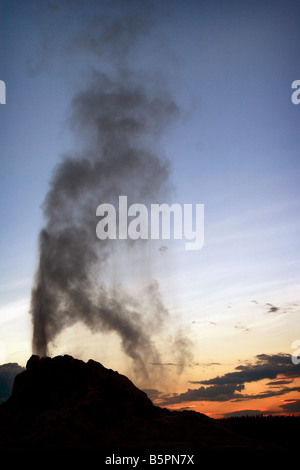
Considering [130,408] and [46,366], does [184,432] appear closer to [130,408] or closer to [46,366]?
[130,408]

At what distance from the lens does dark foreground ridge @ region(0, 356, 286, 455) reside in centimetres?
3047

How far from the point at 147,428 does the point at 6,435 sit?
10674mm

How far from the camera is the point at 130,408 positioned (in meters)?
35.2

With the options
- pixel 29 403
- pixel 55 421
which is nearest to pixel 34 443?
pixel 55 421

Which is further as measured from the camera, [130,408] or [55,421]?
[130,408]

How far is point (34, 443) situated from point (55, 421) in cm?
223

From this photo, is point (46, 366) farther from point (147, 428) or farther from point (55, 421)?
point (147, 428)

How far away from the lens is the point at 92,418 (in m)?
33.1

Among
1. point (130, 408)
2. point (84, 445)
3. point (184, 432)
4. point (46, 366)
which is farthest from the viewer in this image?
point (46, 366)

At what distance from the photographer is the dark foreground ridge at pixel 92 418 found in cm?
3047
